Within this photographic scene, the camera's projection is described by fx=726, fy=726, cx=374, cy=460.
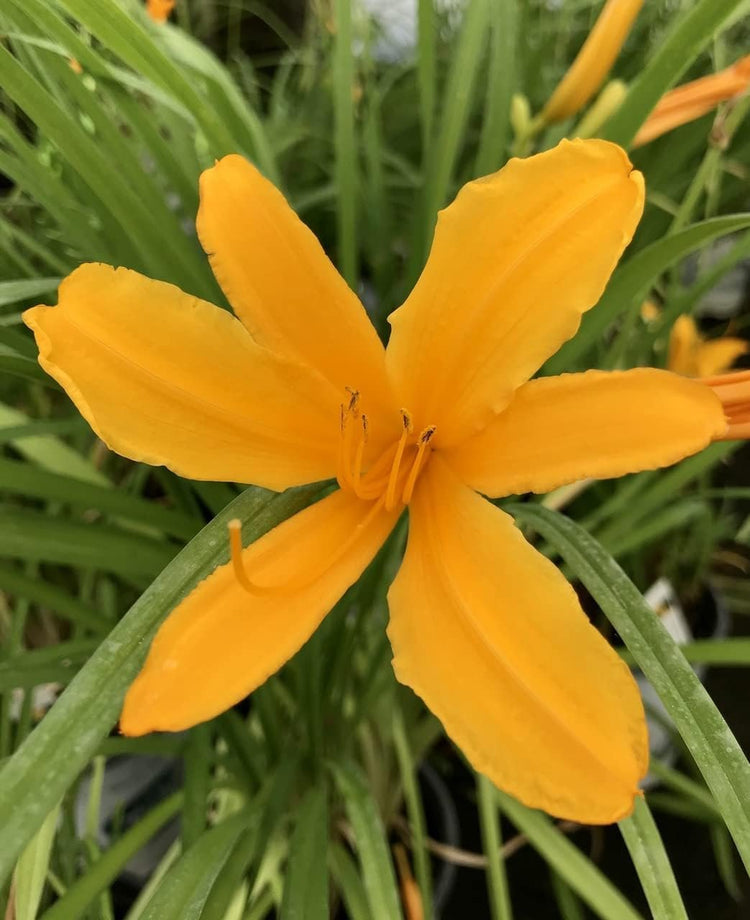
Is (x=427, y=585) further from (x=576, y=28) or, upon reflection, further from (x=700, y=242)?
(x=576, y=28)

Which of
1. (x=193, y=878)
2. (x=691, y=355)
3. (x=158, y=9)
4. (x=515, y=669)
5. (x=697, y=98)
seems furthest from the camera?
(x=691, y=355)

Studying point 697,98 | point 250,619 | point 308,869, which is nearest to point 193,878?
point 308,869

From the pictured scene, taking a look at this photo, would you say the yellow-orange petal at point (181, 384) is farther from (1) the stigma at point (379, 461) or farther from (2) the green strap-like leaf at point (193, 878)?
(2) the green strap-like leaf at point (193, 878)

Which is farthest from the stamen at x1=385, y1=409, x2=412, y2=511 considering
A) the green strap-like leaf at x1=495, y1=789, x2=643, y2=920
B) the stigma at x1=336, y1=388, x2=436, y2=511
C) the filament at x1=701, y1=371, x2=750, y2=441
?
the green strap-like leaf at x1=495, y1=789, x2=643, y2=920

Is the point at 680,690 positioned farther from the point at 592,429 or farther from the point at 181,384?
the point at 181,384

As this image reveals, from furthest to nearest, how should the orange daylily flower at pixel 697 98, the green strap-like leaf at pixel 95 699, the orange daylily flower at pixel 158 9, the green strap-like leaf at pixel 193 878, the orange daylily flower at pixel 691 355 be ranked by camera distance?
the orange daylily flower at pixel 691 355, the orange daylily flower at pixel 158 9, the orange daylily flower at pixel 697 98, the green strap-like leaf at pixel 193 878, the green strap-like leaf at pixel 95 699

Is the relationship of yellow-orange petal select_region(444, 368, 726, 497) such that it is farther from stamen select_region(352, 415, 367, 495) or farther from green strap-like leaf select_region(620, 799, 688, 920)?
green strap-like leaf select_region(620, 799, 688, 920)

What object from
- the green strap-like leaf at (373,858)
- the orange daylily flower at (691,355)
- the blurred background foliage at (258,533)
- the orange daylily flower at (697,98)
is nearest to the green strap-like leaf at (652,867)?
the blurred background foliage at (258,533)

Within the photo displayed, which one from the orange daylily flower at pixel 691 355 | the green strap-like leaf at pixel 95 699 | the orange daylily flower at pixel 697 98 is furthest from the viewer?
the orange daylily flower at pixel 691 355
